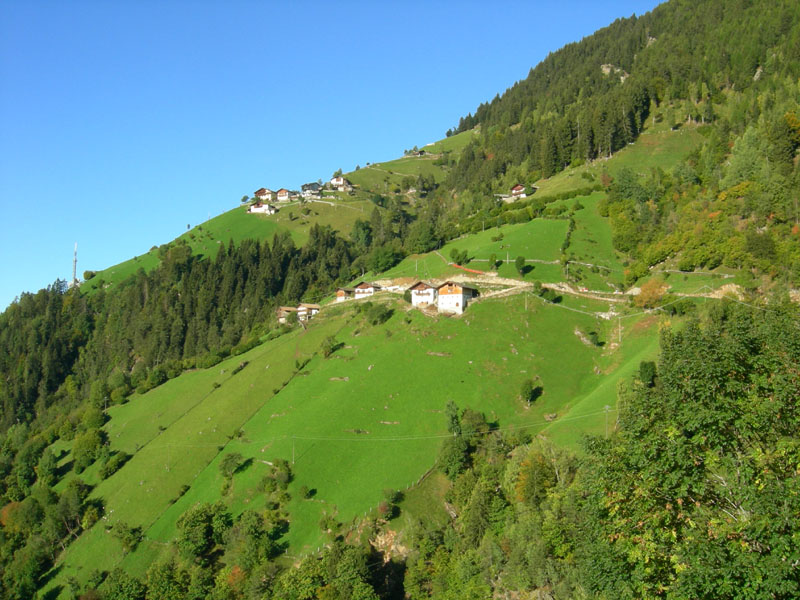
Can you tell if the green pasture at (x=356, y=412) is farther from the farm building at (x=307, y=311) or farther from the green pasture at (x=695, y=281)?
the farm building at (x=307, y=311)

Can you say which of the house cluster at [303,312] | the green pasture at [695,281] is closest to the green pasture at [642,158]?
the green pasture at [695,281]

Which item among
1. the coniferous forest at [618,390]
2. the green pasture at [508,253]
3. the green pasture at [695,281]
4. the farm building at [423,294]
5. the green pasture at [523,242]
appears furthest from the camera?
the green pasture at [523,242]

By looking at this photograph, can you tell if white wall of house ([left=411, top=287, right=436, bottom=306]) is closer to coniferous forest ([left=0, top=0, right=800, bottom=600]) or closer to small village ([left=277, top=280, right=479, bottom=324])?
small village ([left=277, top=280, right=479, bottom=324])

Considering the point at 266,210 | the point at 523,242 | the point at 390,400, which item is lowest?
the point at 390,400

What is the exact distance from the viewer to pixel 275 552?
60.7 meters

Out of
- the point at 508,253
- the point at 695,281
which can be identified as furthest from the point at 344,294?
the point at 695,281

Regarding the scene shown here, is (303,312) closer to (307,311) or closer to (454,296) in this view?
(307,311)

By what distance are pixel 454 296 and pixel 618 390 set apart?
3346 cm

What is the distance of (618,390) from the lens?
2427 inches

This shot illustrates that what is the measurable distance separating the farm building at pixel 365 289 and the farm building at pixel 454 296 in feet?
64.3

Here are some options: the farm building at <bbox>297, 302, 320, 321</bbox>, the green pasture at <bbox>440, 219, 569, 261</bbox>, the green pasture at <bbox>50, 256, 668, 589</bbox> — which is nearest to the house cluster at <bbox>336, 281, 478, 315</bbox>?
the green pasture at <bbox>50, 256, 668, 589</bbox>

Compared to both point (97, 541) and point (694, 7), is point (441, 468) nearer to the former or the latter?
point (97, 541)

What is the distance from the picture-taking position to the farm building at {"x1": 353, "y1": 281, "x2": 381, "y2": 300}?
109m

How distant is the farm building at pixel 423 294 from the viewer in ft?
310
